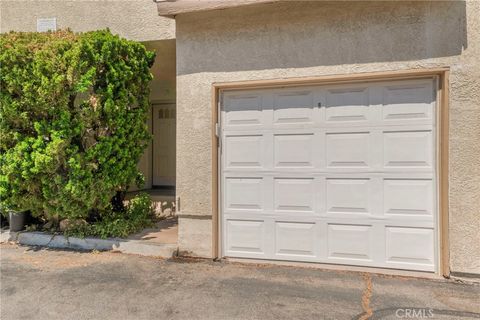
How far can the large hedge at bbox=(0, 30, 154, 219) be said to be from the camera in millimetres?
5008

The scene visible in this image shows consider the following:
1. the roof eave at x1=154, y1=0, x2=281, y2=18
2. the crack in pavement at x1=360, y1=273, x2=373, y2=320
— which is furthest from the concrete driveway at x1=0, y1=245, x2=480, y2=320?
the roof eave at x1=154, y1=0, x2=281, y2=18

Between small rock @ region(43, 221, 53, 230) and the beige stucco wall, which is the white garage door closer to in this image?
the beige stucco wall

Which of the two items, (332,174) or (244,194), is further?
(244,194)

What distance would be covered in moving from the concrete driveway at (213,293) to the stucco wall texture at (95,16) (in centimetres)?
410

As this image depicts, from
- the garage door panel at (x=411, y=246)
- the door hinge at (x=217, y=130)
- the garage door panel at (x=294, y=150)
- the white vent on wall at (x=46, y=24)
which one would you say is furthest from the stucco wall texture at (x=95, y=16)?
the garage door panel at (x=411, y=246)

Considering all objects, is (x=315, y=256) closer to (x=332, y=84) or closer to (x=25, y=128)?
(x=332, y=84)


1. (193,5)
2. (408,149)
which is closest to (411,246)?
(408,149)

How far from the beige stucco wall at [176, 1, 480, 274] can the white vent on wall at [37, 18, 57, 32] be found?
3595mm

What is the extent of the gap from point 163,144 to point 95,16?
3417mm

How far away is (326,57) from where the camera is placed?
433 cm

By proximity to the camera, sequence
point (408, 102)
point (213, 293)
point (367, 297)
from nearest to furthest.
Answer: point (367, 297) → point (213, 293) → point (408, 102)

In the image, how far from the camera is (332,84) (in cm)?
442

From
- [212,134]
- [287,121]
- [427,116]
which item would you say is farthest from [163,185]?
[427,116]

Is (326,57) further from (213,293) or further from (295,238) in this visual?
(213,293)
